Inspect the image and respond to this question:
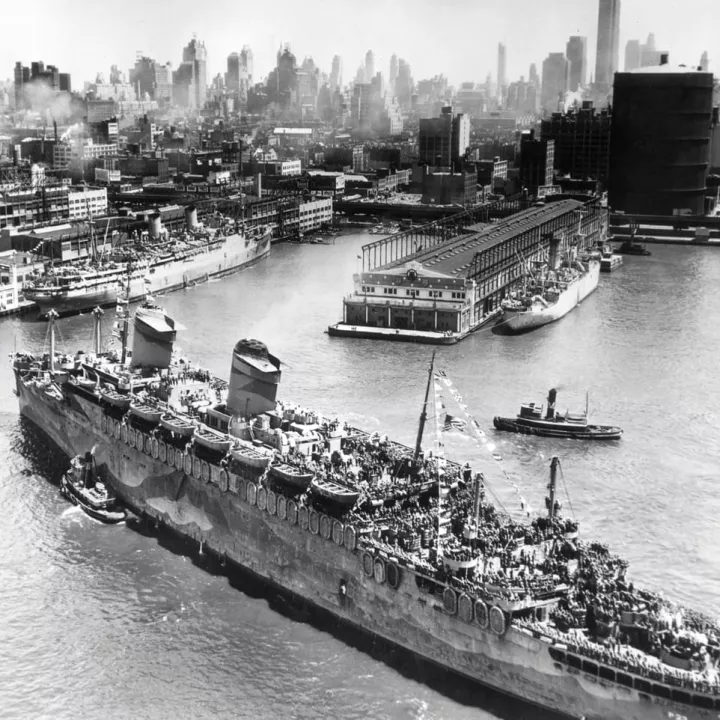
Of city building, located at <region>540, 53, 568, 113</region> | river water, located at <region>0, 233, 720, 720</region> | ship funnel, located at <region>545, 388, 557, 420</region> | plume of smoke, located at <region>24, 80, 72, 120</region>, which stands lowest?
river water, located at <region>0, 233, 720, 720</region>

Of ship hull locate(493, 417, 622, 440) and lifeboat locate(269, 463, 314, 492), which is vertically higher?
lifeboat locate(269, 463, 314, 492)

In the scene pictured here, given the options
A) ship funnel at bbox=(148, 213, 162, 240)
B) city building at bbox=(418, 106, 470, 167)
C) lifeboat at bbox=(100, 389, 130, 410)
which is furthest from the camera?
city building at bbox=(418, 106, 470, 167)

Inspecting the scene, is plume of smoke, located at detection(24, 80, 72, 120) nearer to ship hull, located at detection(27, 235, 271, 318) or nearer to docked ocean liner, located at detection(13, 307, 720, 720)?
ship hull, located at detection(27, 235, 271, 318)

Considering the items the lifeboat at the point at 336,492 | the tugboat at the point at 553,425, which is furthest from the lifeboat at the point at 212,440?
the tugboat at the point at 553,425

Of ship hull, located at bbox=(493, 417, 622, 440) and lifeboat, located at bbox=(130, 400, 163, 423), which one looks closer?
lifeboat, located at bbox=(130, 400, 163, 423)

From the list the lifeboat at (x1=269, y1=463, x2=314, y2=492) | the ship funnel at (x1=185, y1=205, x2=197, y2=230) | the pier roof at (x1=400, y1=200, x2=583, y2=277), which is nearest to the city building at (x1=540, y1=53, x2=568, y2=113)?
the pier roof at (x1=400, y1=200, x2=583, y2=277)

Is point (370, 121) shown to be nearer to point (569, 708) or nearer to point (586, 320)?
point (586, 320)

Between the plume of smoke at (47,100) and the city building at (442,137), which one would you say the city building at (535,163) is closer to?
the city building at (442,137)
